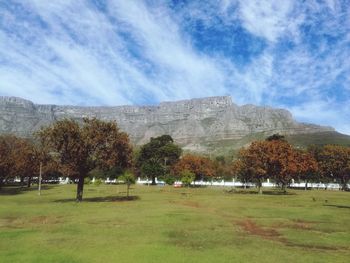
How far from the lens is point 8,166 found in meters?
87.5

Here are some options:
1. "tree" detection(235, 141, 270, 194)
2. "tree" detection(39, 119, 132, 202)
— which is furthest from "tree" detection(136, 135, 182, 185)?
"tree" detection(39, 119, 132, 202)

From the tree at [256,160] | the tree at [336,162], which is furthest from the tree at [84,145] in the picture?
the tree at [336,162]

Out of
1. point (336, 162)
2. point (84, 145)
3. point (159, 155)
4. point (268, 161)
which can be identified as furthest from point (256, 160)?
point (159, 155)

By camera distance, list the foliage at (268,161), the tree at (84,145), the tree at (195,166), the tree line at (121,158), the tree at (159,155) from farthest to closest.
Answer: the tree at (159,155), the tree at (195,166), the foliage at (268,161), the tree line at (121,158), the tree at (84,145)

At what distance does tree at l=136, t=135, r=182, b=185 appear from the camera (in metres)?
156

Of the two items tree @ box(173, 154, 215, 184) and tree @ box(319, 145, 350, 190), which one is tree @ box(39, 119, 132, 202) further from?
tree @ box(319, 145, 350, 190)

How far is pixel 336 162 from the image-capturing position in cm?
12925

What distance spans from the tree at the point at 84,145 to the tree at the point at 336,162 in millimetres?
88012

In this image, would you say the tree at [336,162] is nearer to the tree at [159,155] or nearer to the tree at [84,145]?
the tree at [159,155]

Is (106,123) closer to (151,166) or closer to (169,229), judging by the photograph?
(169,229)

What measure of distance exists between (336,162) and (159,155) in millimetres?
66372

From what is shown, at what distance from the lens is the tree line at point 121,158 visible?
60.3 m

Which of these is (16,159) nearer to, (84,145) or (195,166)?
(84,145)

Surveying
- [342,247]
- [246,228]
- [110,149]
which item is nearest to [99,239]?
[246,228]
